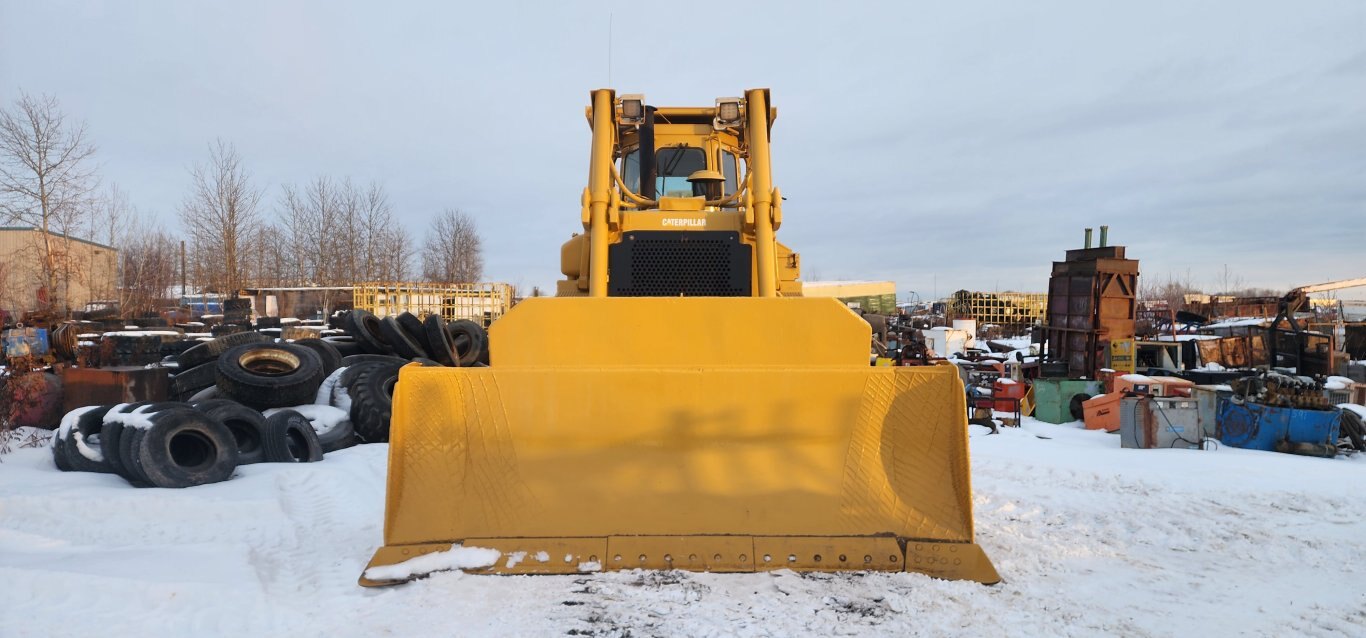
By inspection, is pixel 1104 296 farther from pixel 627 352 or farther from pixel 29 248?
pixel 29 248

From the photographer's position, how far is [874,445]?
4.25 meters

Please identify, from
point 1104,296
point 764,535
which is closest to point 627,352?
point 764,535

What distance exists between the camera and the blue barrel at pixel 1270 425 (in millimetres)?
9445

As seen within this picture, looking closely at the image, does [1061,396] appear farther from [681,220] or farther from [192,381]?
[192,381]

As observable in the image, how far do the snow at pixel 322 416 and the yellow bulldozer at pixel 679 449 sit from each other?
15.9ft

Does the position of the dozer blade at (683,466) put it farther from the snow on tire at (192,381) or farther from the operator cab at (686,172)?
the snow on tire at (192,381)

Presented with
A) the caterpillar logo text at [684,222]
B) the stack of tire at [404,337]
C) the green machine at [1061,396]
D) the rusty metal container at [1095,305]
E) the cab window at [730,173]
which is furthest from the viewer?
the rusty metal container at [1095,305]

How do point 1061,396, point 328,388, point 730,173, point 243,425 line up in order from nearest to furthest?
point 730,173, point 243,425, point 328,388, point 1061,396

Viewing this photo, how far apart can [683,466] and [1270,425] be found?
972 centimetres

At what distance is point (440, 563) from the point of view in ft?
12.8

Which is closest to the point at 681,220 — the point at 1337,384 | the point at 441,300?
the point at 1337,384

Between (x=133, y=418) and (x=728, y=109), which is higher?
(x=728, y=109)

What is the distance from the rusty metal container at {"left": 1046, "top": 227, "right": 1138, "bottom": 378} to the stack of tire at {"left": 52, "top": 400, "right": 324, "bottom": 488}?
16037mm

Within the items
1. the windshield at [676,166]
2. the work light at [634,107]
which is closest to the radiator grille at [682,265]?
the windshield at [676,166]
